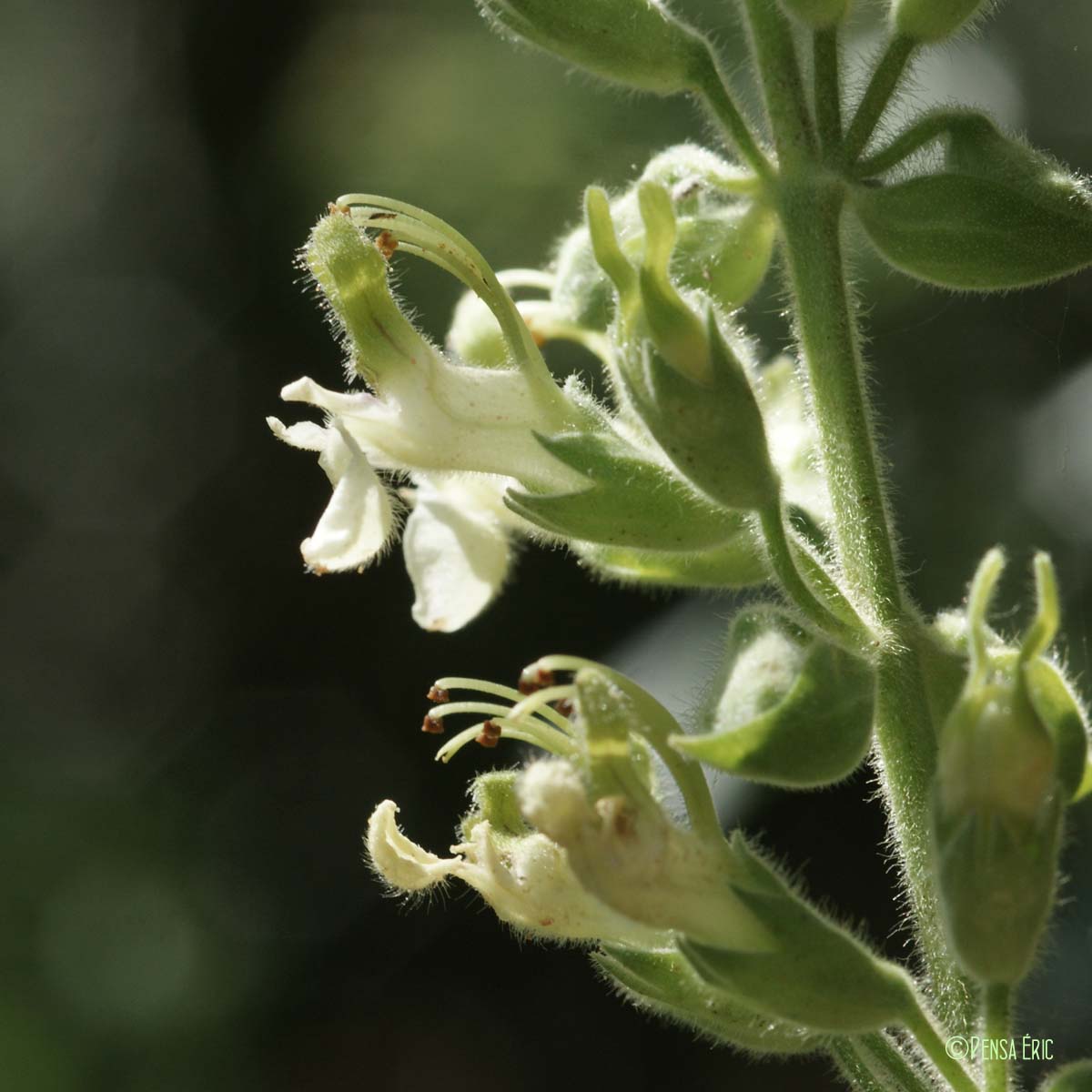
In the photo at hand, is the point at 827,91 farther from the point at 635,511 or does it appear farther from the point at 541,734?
the point at 541,734

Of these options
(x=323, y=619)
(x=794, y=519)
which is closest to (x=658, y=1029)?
(x=323, y=619)

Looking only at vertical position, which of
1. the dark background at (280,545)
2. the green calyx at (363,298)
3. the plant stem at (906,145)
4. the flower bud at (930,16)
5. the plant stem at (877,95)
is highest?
the flower bud at (930,16)

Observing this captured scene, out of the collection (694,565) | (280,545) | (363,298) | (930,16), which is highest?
(930,16)

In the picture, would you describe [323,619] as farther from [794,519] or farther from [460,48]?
[794,519]

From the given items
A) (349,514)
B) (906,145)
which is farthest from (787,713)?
(906,145)

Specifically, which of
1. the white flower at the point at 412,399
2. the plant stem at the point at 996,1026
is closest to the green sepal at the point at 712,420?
the white flower at the point at 412,399

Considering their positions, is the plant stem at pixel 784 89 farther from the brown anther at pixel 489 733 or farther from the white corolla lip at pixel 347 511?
the brown anther at pixel 489 733

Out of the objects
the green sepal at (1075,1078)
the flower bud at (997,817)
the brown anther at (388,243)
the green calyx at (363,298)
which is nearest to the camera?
the flower bud at (997,817)
